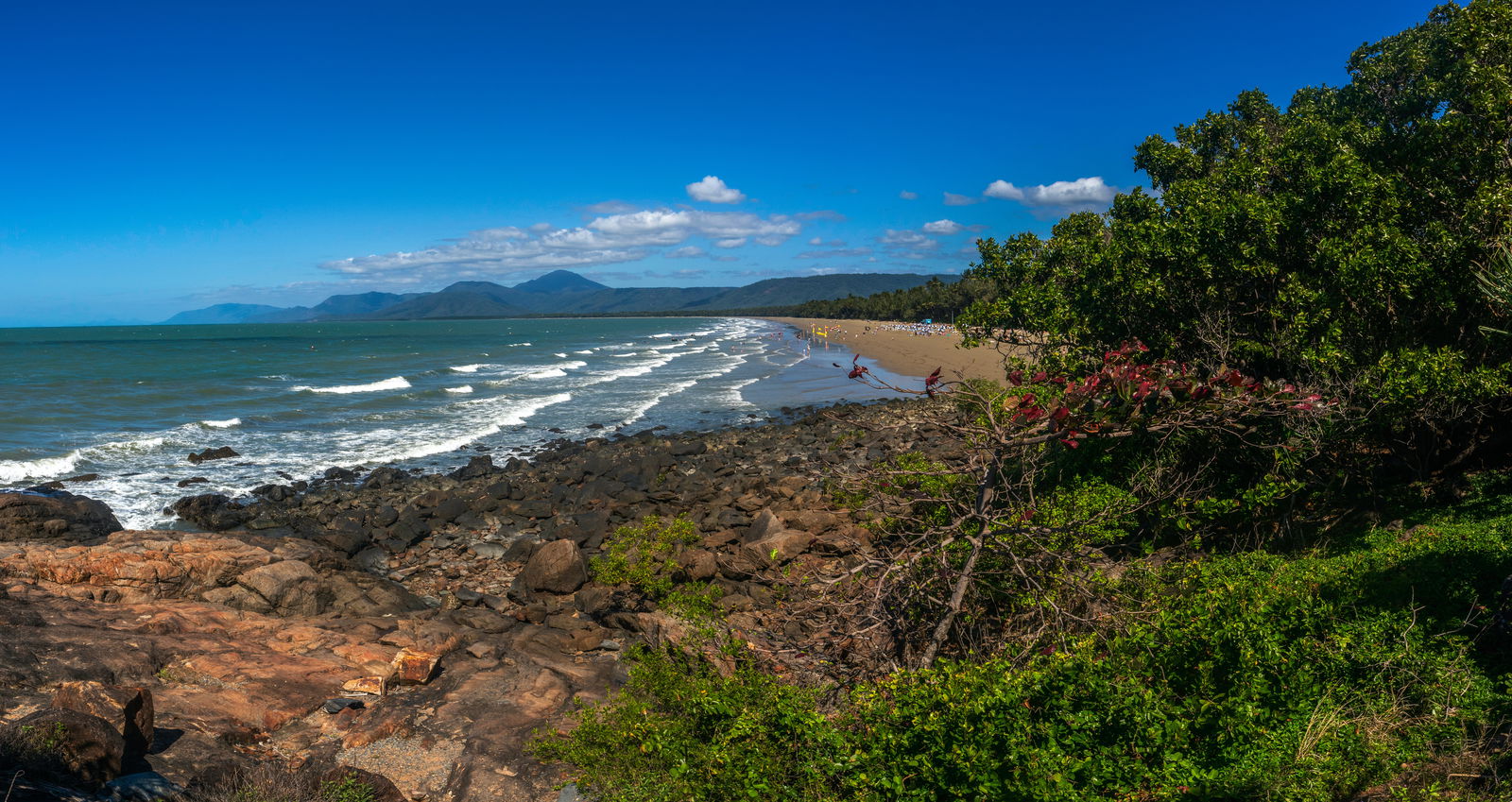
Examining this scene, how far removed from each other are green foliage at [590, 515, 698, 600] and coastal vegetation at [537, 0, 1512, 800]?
0.21 metres

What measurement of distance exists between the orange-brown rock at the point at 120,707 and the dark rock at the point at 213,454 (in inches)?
792

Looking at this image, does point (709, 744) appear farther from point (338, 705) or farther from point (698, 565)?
point (698, 565)

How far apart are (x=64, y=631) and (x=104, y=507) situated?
27.9 feet

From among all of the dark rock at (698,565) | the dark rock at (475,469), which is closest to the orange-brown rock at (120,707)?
the dark rock at (698,565)

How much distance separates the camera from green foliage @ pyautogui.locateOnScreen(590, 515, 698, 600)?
37.9 feet

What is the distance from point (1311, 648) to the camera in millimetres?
5828

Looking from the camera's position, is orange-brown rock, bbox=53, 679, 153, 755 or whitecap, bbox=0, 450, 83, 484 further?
whitecap, bbox=0, 450, 83, 484

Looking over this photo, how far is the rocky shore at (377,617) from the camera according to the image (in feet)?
21.9

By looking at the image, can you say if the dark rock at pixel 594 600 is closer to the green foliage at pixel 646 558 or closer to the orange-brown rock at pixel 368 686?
the green foliage at pixel 646 558

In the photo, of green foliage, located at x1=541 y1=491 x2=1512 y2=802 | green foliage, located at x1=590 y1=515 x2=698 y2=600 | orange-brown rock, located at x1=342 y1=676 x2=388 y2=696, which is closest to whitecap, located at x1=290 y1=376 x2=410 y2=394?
green foliage, located at x1=590 y1=515 x2=698 y2=600

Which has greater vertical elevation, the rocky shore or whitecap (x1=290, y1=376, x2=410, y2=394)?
whitecap (x1=290, y1=376, x2=410, y2=394)

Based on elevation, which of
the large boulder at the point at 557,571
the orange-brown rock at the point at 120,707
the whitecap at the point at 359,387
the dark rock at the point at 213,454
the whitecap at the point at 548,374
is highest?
the whitecap at the point at 359,387

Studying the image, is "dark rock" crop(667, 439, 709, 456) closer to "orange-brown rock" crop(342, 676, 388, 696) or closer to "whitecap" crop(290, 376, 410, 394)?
"orange-brown rock" crop(342, 676, 388, 696)

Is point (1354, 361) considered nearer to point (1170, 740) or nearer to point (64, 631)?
point (1170, 740)
